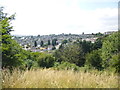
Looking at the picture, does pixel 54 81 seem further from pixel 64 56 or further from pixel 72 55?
pixel 64 56

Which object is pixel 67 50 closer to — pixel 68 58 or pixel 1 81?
pixel 68 58

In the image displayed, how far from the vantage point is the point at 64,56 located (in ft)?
116

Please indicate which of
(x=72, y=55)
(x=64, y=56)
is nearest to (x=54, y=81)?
(x=72, y=55)

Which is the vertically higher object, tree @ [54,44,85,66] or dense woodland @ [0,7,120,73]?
dense woodland @ [0,7,120,73]

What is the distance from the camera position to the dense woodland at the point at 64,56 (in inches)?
221

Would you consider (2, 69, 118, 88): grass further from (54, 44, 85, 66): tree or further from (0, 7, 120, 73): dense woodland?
(54, 44, 85, 66): tree

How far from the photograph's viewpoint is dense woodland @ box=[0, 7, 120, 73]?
562cm

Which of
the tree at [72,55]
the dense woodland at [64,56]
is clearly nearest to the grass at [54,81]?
the dense woodland at [64,56]

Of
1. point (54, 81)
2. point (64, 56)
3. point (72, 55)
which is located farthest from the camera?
point (64, 56)

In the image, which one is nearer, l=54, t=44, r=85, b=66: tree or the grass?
the grass

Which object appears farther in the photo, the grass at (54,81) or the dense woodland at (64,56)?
the dense woodland at (64,56)

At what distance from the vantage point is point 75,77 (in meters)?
3.00

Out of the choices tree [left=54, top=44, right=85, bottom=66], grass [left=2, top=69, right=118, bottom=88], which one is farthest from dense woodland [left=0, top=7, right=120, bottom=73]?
grass [left=2, top=69, right=118, bottom=88]

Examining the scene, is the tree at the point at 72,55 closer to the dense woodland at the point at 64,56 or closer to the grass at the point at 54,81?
the dense woodland at the point at 64,56
